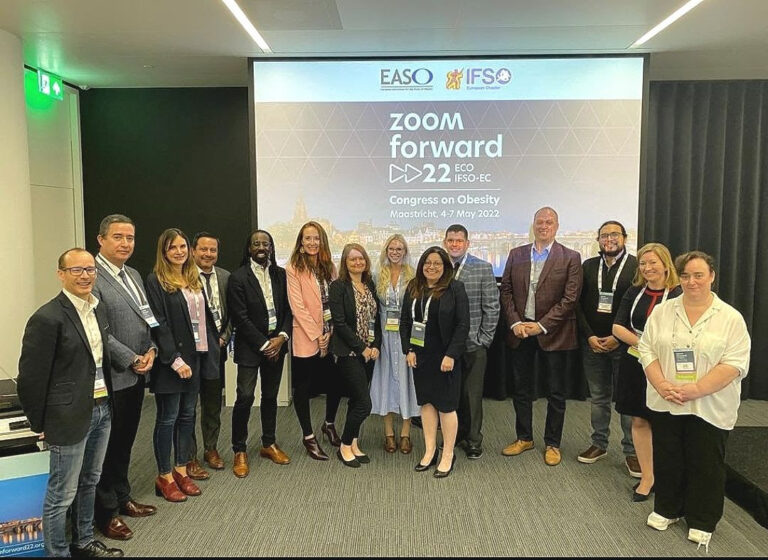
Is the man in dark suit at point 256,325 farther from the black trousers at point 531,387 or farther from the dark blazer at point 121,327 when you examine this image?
the black trousers at point 531,387

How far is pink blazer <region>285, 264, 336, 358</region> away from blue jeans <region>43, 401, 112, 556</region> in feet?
4.13

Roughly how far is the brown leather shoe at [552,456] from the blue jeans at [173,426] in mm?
2252

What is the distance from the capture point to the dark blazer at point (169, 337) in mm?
2949

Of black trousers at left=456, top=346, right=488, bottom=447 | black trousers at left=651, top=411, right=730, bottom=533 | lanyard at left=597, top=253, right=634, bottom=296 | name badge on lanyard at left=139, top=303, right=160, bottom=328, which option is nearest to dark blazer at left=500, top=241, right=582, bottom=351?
lanyard at left=597, top=253, right=634, bottom=296

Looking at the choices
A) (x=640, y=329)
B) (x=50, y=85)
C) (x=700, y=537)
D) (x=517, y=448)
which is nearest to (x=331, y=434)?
(x=517, y=448)

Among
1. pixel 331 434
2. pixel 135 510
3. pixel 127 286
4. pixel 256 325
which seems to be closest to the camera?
pixel 127 286

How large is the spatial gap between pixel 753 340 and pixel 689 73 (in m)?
2.55

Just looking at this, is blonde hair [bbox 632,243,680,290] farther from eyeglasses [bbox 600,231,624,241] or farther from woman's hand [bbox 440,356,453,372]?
woman's hand [bbox 440,356,453,372]

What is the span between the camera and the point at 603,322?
3484 mm

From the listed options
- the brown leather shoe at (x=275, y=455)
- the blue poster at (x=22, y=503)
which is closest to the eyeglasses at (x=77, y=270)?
the blue poster at (x=22, y=503)

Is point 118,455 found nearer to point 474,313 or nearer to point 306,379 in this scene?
point 306,379

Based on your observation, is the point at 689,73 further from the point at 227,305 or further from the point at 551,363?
the point at 227,305

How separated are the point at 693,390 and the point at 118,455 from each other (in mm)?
2849

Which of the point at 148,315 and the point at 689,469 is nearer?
the point at 689,469
